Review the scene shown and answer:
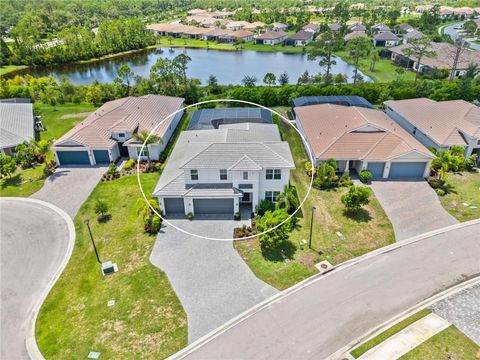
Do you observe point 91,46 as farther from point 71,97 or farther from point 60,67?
point 71,97

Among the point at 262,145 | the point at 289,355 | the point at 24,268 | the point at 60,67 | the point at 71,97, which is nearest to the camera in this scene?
the point at 289,355

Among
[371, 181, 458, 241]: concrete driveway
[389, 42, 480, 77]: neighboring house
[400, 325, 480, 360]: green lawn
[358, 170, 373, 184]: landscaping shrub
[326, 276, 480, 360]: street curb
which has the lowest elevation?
[371, 181, 458, 241]: concrete driveway

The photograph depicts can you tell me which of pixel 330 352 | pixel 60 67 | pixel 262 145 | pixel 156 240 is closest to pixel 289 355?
pixel 330 352

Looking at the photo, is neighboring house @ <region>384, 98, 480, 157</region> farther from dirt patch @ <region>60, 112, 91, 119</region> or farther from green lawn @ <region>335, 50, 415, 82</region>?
dirt patch @ <region>60, 112, 91, 119</region>

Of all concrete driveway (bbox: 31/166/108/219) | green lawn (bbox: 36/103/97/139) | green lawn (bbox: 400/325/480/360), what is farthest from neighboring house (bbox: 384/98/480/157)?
green lawn (bbox: 36/103/97/139)

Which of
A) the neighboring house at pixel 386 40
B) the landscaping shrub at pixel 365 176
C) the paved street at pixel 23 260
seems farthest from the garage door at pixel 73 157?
the neighboring house at pixel 386 40

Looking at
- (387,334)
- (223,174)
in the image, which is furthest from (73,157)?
(387,334)
